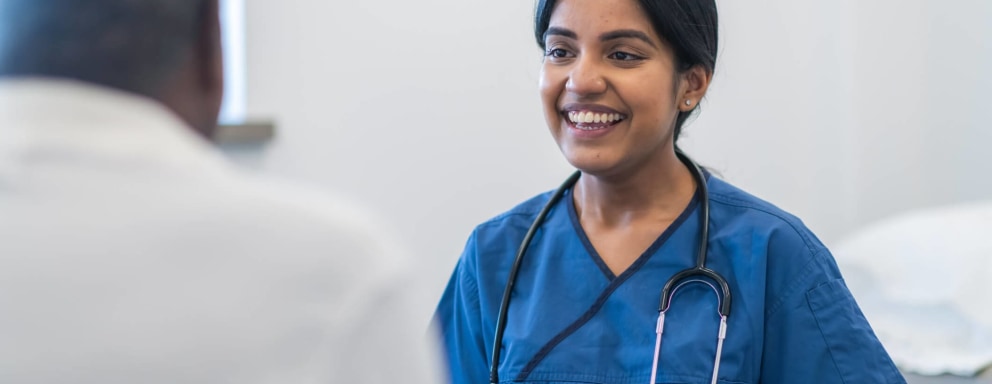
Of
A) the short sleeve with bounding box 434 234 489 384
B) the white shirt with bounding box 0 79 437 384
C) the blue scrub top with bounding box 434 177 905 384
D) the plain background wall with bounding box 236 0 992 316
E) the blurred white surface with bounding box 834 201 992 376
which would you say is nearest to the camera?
the white shirt with bounding box 0 79 437 384

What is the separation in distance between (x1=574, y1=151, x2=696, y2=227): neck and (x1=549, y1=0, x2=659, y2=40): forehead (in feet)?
0.59

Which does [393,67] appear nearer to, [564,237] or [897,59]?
[564,237]

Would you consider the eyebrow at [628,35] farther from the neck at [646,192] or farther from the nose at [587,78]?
the neck at [646,192]

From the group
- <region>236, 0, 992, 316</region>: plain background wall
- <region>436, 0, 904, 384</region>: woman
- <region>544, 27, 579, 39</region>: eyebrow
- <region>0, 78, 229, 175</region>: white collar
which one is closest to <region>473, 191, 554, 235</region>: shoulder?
<region>436, 0, 904, 384</region>: woman

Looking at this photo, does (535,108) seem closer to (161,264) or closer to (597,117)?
(597,117)

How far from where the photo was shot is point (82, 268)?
1.88 feet

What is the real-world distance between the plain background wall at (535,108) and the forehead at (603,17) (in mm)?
837

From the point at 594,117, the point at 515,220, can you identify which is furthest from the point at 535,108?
the point at 594,117

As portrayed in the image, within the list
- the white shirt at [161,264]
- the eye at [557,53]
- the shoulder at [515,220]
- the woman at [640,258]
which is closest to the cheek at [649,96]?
the woman at [640,258]

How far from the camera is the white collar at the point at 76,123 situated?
1.94 ft

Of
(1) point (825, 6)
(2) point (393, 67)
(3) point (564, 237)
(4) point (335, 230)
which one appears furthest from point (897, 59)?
(4) point (335, 230)

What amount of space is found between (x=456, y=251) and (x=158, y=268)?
6.10 ft

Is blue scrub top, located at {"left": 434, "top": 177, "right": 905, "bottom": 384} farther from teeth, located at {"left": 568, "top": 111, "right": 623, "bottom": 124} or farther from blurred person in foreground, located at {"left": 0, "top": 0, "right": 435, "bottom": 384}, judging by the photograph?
blurred person in foreground, located at {"left": 0, "top": 0, "right": 435, "bottom": 384}

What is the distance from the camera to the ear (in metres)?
1.38
